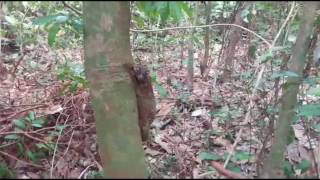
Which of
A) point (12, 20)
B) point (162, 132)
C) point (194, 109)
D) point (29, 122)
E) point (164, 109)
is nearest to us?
point (29, 122)

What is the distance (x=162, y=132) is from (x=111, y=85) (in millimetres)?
1171

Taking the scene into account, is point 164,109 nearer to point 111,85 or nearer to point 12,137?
point 12,137

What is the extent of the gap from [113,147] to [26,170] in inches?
19.6

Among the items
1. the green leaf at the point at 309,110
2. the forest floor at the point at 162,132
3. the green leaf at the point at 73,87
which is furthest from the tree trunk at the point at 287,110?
the green leaf at the point at 73,87

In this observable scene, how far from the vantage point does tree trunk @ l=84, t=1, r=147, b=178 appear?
1.47 metres

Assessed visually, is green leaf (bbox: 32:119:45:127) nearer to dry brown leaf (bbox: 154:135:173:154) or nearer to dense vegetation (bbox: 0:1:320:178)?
dense vegetation (bbox: 0:1:320:178)

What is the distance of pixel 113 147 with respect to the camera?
1.48 metres

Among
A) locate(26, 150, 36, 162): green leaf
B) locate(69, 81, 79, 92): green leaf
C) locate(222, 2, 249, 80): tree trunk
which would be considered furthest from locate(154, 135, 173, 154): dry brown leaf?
locate(222, 2, 249, 80): tree trunk

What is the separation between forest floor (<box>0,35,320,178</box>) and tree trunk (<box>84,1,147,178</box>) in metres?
0.21

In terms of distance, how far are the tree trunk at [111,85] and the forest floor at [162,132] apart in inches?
8.1

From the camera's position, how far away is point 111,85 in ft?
5.18

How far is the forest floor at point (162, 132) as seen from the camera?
1988 millimetres

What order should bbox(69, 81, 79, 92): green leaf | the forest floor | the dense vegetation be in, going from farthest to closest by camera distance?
bbox(69, 81, 79, 92): green leaf
the forest floor
the dense vegetation

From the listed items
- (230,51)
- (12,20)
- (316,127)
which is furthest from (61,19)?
(12,20)
